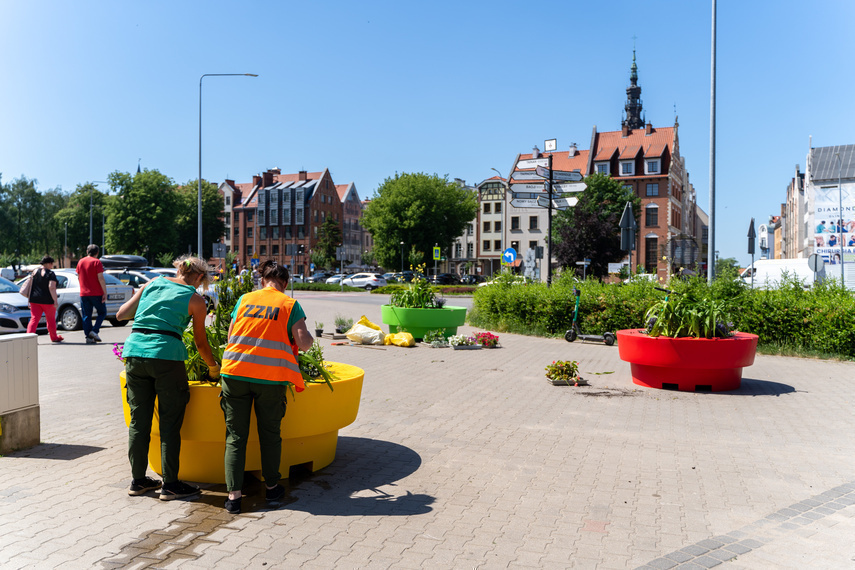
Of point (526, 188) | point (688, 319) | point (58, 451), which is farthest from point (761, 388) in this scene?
point (526, 188)

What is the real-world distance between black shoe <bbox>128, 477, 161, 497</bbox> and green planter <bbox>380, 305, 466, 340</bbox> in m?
10.0

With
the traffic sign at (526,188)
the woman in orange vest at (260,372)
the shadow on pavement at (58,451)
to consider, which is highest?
the traffic sign at (526,188)

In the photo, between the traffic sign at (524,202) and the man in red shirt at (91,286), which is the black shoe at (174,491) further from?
the traffic sign at (524,202)

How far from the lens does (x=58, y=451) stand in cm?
577

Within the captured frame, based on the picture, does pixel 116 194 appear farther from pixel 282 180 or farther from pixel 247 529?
pixel 247 529

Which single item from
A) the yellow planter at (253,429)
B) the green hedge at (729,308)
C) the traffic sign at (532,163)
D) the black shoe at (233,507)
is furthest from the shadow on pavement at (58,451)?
the traffic sign at (532,163)

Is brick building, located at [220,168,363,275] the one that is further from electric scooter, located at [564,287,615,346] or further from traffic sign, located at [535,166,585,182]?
electric scooter, located at [564,287,615,346]

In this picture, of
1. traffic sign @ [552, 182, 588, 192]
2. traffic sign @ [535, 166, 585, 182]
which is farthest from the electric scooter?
traffic sign @ [535, 166, 585, 182]

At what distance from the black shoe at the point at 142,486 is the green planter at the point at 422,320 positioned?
32.9 feet

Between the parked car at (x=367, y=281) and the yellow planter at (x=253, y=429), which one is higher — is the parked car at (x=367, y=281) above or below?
above

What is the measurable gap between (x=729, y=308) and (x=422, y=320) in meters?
6.13

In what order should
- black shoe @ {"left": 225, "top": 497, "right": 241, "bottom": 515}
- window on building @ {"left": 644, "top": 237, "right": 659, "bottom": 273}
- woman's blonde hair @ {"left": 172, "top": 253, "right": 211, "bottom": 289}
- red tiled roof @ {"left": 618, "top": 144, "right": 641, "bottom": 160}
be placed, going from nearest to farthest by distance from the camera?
black shoe @ {"left": 225, "top": 497, "right": 241, "bottom": 515}, woman's blonde hair @ {"left": 172, "top": 253, "right": 211, "bottom": 289}, window on building @ {"left": 644, "top": 237, "right": 659, "bottom": 273}, red tiled roof @ {"left": 618, "top": 144, "right": 641, "bottom": 160}

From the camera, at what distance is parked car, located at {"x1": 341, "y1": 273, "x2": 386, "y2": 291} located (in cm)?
6116

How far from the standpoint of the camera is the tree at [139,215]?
66.0 m
